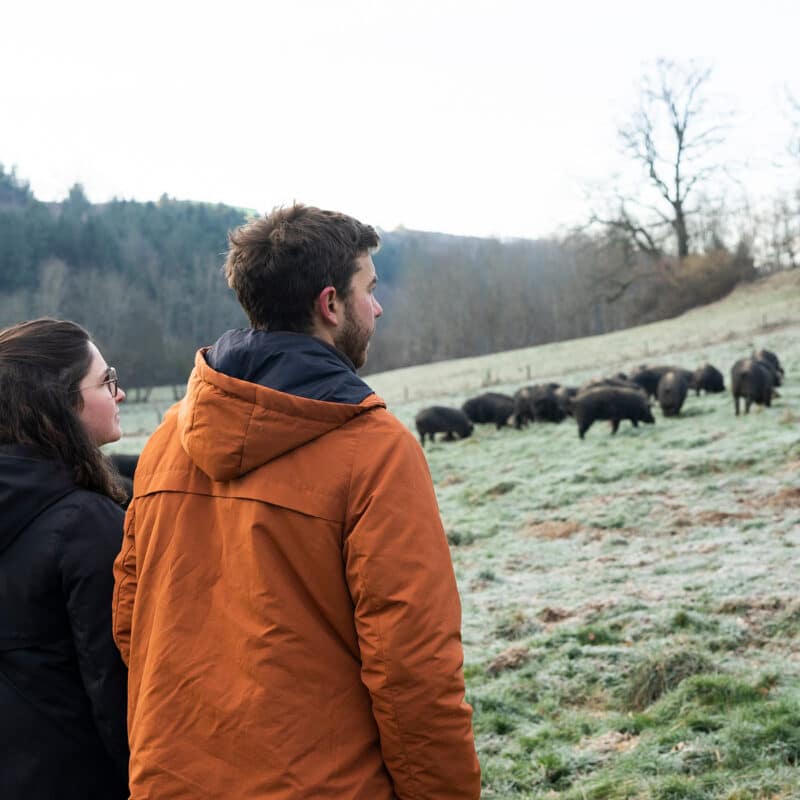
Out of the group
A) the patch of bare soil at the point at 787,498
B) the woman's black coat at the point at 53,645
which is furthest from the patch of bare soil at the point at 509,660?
the patch of bare soil at the point at 787,498

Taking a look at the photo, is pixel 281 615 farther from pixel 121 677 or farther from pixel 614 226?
pixel 614 226

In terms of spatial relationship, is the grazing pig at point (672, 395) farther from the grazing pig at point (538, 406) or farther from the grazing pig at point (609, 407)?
the grazing pig at point (538, 406)

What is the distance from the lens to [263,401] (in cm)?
214

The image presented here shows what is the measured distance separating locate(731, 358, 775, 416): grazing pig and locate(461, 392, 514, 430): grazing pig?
6.93 meters

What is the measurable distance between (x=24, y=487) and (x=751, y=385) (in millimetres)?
16895

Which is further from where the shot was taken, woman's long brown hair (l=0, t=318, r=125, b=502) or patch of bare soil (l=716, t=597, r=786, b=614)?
patch of bare soil (l=716, t=597, r=786, b=614)

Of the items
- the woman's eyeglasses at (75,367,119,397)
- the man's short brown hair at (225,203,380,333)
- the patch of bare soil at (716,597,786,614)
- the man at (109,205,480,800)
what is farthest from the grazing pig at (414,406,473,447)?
the man at (109,205,480,800)

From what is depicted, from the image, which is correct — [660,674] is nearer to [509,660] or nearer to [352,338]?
[509,660]

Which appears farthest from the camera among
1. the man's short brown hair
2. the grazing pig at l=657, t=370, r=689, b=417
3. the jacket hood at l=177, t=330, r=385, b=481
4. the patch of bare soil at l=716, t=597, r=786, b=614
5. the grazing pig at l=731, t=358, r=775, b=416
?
the grazing pig at l=657, t=370, r=689, b=417

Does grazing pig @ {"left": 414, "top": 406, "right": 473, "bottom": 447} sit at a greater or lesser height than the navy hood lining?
lesser

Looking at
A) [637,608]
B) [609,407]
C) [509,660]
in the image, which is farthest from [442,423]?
[509,660]

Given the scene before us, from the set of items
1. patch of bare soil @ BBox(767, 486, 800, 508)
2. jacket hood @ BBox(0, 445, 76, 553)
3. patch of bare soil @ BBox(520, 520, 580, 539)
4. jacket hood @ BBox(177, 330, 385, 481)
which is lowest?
patch of bare soil @ BBox(520, 520, 580, 539)

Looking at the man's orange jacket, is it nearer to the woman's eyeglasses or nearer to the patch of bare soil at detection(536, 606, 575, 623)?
the woman's eyeglasses

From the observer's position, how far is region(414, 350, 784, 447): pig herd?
692 inches
